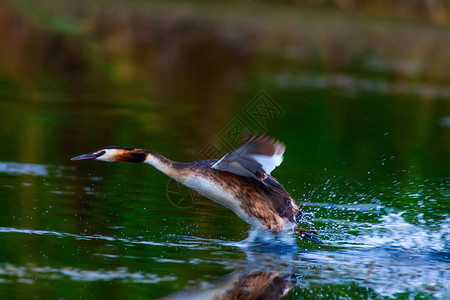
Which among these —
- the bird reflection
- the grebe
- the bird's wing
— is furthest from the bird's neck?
the bird reflection

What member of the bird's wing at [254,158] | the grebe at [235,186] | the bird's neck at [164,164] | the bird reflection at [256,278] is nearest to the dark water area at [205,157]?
the bird reflection at [256,278]

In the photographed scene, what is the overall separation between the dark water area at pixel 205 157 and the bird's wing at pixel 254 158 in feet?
1.90

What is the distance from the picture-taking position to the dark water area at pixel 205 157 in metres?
6.36

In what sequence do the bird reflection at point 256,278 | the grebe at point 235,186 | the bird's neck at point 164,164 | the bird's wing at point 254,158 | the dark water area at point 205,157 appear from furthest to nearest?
the bird's neck at point 164,164 → the grebe at point 235,186 → the bird's wing at point 254,158 → the dark water area at point 205,157 → the bird reflection at point 256,278

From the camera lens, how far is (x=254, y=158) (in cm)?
723

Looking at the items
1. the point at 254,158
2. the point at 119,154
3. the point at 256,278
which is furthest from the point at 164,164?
the point at 256,278

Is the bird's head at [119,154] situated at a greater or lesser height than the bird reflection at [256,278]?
greater

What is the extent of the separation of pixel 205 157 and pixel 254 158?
415 cm

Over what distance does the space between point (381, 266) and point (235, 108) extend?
905 cm

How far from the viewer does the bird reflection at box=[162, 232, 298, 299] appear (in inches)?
232

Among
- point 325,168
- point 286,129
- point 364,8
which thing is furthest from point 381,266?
point 364,8

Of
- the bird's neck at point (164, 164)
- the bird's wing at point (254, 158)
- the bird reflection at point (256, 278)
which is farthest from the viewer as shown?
the bird's neck at point (164, 164)

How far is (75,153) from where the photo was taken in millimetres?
10953

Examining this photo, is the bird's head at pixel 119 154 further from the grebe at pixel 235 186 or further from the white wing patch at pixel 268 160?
the white wing patch at pixel 268 160
